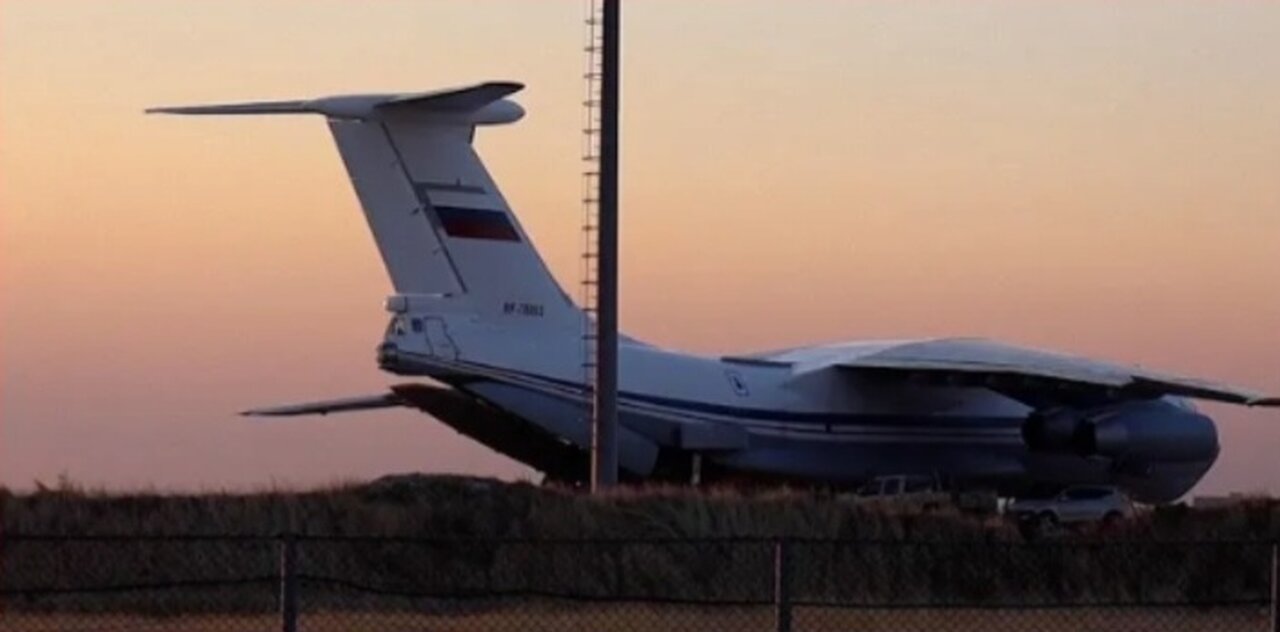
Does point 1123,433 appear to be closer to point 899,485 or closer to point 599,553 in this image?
point 899,485

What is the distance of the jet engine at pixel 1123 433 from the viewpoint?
44.4 m

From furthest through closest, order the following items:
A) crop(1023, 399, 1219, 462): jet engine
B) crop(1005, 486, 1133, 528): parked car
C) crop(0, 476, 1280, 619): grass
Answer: crop(1023, 399, 1219, 462): jet engine
crop(1005, 486, 1133, 528): parked car
crop(0, 476, 1280, 619): grass

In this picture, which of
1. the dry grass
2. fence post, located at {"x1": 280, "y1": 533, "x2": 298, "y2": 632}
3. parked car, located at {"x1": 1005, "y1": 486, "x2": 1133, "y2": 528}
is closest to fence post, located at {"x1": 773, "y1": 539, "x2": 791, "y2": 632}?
fence post, located at {"x1": 280, "y1": 533, "x2": 298, "y2": 632}

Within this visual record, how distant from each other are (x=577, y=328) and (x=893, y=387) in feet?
19.8

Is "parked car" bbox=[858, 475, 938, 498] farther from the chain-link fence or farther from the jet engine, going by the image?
the chain-link fence

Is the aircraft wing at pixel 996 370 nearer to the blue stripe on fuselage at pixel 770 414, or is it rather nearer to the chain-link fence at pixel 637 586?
the blue stripe on fuselage at pixel 770 414

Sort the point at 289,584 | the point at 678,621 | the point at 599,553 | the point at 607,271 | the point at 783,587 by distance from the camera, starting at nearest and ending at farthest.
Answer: the point at 289,584, the point at 783,587, the point at 678,621, the point at 599,553, the point at 607,271

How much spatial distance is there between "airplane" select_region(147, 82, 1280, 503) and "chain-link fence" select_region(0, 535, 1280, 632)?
1226 cm

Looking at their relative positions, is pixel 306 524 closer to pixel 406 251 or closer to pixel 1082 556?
pixel 1082 556

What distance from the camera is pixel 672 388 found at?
43062 millimetres

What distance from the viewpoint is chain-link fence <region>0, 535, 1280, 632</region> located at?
71.3 ft

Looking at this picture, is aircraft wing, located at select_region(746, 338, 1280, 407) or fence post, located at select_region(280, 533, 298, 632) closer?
fence post, located at select_region(280, 533, 298, 632)

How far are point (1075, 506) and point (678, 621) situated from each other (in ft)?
71.5

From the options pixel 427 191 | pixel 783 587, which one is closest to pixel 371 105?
pixel 427 191
